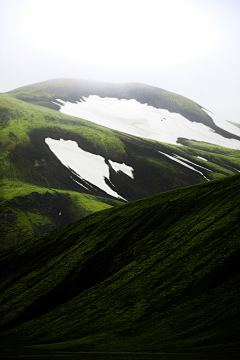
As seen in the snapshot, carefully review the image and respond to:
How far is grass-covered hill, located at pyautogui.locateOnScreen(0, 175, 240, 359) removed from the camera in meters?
24.8

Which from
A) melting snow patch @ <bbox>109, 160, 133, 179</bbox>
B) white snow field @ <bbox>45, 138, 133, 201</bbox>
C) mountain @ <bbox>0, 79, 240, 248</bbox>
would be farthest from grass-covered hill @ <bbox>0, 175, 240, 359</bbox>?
melting snow patch @ <bbox>109, 160, 133, 179</bbox>

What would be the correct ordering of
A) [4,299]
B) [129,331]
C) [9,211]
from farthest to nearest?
1. [9,211]
2. [4,299]
3. [129,331]

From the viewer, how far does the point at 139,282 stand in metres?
35.4

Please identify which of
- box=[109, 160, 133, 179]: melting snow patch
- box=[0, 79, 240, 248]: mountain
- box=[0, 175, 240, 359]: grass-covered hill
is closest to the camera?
box=[0, 175, 240, 359]: grass-covered hill

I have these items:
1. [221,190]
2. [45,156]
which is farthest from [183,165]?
[221,190]

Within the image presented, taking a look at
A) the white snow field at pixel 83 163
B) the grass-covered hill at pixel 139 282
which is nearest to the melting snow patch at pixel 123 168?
the white snow field at pixel 83 163

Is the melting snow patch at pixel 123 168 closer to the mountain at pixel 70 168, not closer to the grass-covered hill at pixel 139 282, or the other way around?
the mountain at pixel 70 168

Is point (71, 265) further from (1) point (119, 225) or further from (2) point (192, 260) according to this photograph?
(2) point (192, 260)

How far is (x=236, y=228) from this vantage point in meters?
34.7

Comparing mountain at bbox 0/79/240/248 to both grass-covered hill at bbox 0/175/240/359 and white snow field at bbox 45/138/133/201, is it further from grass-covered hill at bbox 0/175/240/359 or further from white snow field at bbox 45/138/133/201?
grass-covered hill at bbox 0/175/240/359

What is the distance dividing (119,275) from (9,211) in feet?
209

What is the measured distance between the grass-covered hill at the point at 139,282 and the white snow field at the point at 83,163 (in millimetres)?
60033

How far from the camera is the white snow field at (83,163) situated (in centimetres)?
11850

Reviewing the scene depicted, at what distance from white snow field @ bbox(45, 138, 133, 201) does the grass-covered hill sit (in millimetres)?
60033
